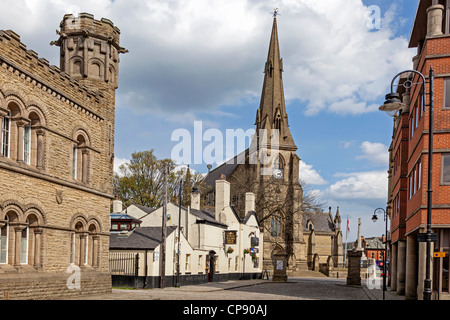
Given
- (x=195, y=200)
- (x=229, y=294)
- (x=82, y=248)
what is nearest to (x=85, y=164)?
(x=82, y=248)

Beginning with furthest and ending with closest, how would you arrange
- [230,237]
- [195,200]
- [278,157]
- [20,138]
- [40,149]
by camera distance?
1. [278,157]
2. [195,200]
3. [230,237]
4. [40,149]
5. [20,138]

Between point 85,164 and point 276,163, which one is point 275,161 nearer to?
point 276,163

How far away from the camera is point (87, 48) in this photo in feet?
89.2

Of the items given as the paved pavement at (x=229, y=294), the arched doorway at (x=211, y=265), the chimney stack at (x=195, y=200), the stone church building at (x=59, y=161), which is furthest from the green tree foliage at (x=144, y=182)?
the stone church building at (x=59, y=161)

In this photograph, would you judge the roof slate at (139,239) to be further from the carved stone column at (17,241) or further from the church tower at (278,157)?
the church tower at (278,157)

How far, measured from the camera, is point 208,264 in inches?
1774

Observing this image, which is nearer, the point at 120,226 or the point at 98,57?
the point at 98,57

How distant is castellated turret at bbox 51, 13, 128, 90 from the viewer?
89.2 ft

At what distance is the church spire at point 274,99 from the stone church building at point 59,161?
71672 millimetres

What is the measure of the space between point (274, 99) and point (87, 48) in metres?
75.1
